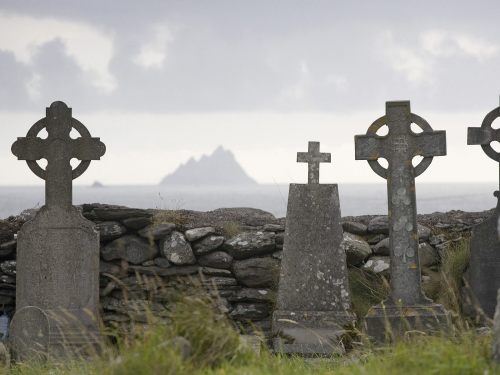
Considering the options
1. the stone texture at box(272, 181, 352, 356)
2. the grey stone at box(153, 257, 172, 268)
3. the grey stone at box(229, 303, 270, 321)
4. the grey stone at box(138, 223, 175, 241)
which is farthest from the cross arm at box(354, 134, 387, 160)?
the grey stone at box(153, 257, 172, 268)

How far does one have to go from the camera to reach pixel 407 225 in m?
9.84

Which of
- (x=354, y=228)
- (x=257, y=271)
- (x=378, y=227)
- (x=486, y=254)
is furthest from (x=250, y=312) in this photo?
(x=486, y=254)

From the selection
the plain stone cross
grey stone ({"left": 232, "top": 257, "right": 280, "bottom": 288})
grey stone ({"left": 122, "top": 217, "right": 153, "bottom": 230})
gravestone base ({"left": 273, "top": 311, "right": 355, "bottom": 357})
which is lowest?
gravestone base ({"left": 273, "top": 311, "right": 355, "bottom": 357})

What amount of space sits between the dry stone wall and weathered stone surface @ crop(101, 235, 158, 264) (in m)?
0.01

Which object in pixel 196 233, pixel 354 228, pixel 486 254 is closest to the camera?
pixel 486 254

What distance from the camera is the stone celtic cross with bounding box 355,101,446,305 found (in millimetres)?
9781

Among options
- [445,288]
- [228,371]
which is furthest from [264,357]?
[445,288]

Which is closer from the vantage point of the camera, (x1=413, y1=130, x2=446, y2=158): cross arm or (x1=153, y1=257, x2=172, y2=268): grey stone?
(x1=413, y1=130, x2=446, y2=158): cross arm

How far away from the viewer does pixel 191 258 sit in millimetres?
11258

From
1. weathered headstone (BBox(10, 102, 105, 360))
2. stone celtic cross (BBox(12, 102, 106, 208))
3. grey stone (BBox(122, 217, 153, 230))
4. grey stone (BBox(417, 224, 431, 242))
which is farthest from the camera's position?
grey stone (BBox(417, 224, 431, 242))

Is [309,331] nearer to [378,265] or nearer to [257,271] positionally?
[257,271]

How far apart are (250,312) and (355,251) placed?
161 cm

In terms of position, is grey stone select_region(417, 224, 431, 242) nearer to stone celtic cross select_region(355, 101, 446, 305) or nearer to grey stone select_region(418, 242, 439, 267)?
grey stone select_region(418, 242, 439, 267)

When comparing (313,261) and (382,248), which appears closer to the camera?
(313,261)
